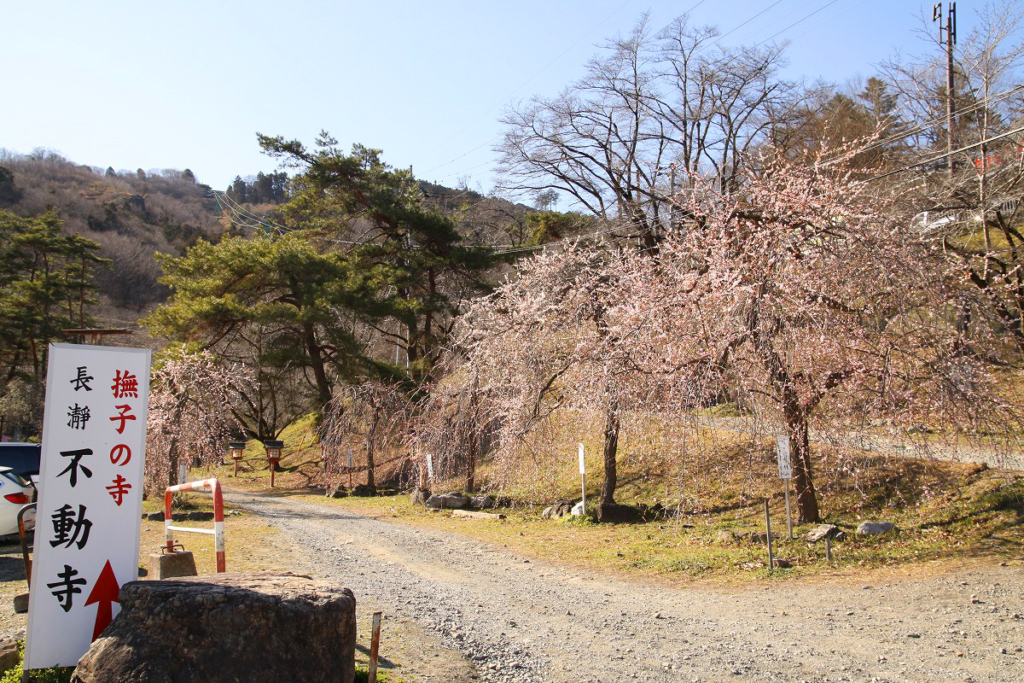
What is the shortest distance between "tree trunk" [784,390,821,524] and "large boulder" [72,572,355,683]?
23.2 feet

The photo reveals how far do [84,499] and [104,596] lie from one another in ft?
2.09

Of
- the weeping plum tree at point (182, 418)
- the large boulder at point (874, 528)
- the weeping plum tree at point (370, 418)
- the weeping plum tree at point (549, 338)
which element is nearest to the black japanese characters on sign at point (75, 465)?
the weeping plum tree at point (549, 338)

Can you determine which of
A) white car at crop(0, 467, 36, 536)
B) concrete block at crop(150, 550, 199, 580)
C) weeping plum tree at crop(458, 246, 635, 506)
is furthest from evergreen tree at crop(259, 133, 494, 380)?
concrete block at crop(150, 550, 199, 580)

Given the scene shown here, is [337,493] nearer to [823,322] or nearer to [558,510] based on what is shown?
[558,510]

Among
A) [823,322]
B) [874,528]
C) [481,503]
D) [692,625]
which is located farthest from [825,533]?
[481,503]

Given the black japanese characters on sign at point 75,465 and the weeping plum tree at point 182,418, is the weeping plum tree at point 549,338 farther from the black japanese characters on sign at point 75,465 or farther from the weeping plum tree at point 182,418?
the weeping plum tree at point 182,418

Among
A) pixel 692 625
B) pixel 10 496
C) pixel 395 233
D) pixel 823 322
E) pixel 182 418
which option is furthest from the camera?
pixel 395 233

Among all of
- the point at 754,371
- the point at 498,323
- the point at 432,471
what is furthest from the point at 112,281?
the point at 754,371

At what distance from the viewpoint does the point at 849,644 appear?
19.3 feet

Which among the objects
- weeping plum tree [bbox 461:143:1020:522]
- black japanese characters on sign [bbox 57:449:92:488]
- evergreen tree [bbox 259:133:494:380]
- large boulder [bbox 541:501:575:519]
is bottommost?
large boulder [bbox 541:501:575:519]

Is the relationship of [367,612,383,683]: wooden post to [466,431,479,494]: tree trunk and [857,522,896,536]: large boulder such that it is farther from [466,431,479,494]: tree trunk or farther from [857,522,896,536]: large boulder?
[466,431,479,494]: tree trunk

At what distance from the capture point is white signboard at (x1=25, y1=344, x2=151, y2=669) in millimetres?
4465

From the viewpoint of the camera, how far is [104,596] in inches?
182

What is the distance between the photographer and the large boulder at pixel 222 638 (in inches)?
152
